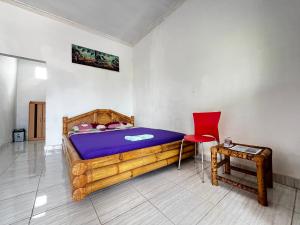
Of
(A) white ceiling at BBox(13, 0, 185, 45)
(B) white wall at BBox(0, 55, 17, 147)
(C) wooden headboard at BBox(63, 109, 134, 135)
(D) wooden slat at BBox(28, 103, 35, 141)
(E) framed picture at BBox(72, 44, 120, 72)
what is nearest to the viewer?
(A) white ceiling at BBox(13, 0, 185, 45)

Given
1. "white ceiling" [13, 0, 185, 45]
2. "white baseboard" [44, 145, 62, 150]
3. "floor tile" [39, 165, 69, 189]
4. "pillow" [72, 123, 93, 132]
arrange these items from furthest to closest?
1. "white baseboard" [44, 145, 62, 150]
2. "pillow" [72, 123, 93, 132]
3. "white ceiling" [13, 0, 185, 45]
4. "floor tile" [39, 165, 69, 189]

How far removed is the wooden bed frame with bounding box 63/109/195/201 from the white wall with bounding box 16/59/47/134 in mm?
5092

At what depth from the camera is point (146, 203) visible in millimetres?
1489

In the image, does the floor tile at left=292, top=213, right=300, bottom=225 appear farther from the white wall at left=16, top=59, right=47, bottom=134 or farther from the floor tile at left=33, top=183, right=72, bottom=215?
the white wall at left=16, top=59, right=47, bottom=134

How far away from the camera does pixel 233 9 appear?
7.79 feet

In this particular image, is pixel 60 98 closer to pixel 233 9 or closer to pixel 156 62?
pixel 156 62

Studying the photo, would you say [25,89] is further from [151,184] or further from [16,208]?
[151,184]

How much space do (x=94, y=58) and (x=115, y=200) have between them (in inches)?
163

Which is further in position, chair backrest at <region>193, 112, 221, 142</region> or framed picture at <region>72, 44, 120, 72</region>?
framed picture at <region>72, 44, 120, 72</region>

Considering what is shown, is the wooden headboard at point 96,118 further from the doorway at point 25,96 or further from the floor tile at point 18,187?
the doorway at point 25,96

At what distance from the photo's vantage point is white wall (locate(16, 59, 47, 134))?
537 centimetres

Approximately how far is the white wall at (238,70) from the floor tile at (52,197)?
252cm

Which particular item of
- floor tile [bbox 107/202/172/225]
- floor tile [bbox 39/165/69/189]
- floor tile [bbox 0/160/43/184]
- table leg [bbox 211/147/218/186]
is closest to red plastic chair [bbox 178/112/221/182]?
table leg [bbox 211/147/218/186]

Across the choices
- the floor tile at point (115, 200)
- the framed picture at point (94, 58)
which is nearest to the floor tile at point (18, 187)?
the floor tile at point (115, 200)
